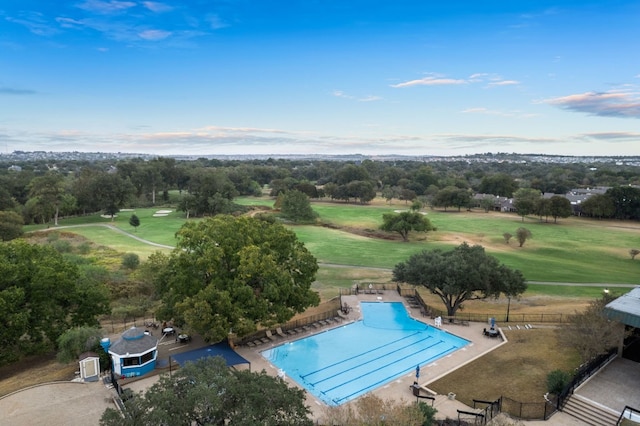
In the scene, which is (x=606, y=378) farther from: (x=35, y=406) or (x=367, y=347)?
(x=35, y=406)

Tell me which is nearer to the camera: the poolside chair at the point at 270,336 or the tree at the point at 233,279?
the tree at the point at 233,279

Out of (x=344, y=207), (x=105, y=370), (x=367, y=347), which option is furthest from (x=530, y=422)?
(x=344, y=207)

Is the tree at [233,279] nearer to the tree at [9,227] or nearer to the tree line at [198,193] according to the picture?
the tree at [9,227]

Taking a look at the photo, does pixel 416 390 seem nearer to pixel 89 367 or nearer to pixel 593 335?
pixel 593 335

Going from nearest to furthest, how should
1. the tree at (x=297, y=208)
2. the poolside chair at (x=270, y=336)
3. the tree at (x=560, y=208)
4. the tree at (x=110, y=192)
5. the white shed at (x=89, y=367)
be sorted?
the white shed at (x=89, y=367) → the poolside chair at (x=270, y=336) → the tree at (x=297, y=208) → the tree at (x=110, y=192) → the tree at (x=560, y=208)

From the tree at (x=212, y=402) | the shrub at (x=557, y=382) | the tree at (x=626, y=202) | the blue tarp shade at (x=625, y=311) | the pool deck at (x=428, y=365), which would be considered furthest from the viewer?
the tree at (x=626, y=202)

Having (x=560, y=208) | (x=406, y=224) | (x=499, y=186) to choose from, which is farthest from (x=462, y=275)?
(x=499, y=186)

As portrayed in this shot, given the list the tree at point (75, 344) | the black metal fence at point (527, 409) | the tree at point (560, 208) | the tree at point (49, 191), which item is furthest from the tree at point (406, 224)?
the tree at point (49, 191)
